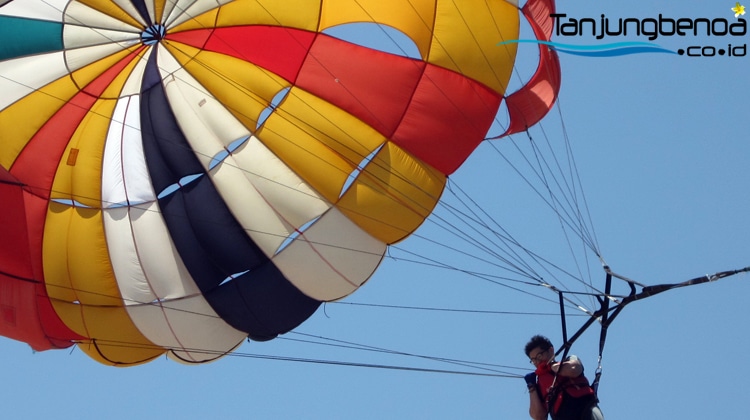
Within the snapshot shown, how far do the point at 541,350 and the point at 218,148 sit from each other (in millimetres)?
3156

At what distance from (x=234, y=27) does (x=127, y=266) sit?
2.18 meters

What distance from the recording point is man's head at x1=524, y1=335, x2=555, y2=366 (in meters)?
9.96

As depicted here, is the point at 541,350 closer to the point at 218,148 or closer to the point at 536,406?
the point at 536,406

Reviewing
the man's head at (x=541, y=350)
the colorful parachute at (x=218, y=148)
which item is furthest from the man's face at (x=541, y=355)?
the colorful parachute at (x=218, y=148)

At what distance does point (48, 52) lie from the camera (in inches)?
457

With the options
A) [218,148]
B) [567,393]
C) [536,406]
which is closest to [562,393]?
[567,393]

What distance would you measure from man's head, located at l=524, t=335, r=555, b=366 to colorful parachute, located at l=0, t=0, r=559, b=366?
5.73 feet

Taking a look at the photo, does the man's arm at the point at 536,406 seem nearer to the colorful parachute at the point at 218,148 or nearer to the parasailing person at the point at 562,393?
the parasailing person at the point at 562,393

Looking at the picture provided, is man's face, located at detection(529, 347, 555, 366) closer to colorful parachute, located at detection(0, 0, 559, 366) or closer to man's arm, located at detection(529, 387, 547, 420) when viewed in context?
man's arm, located at detection(529, 387, 547, 420)

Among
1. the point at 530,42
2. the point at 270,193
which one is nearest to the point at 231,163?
the point at 270,193

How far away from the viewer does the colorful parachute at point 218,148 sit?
11.2 meters

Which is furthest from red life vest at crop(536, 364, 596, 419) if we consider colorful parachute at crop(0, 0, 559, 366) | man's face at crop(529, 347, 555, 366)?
colorful parachute at crop(0, 0, 559, 366)

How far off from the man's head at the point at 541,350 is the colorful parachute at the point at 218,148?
5.73 feet

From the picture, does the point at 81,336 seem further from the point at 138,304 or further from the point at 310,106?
the point at 310,106
